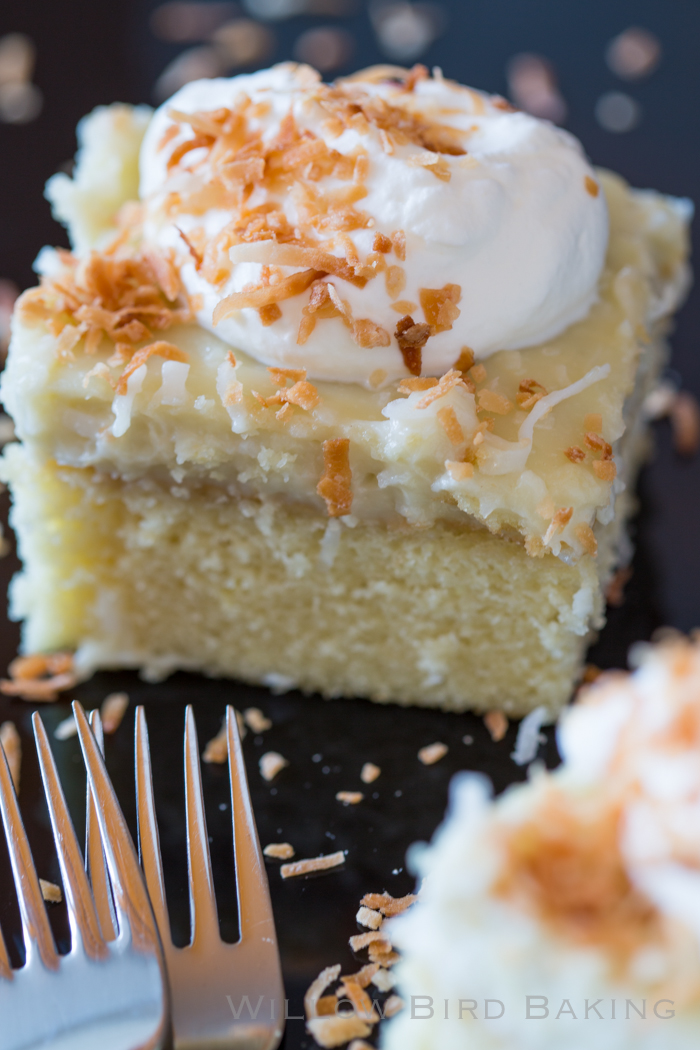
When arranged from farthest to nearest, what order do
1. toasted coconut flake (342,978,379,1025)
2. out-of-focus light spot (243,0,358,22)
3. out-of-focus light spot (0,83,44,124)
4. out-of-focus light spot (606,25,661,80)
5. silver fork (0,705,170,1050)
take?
out-of-focus light spot (243,0,358,22) → out-of-focus light spot (606,25,661,80) → out-of-focus light spot (0,83,44,124) → toasted coconut flake (342,978,379,1025) → silver fork (0,705,170,1050)

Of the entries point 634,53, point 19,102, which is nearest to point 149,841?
point 19,102

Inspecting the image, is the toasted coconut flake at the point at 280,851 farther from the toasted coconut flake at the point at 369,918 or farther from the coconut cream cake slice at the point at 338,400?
the coconut cream cake slice at the point at 338,400

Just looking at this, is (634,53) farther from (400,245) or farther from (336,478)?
(336,478)

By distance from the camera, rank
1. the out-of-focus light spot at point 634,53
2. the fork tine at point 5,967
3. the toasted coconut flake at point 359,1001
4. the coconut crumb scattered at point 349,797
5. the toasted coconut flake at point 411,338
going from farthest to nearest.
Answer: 1. the out-of-focus light spot at point 634,53
2. the coconut crumb scattered at point 349,797
3. the toasted coconut flake at point 411,338
4. the toasted coconut flake at point 359,1001
5. the fork tine at point 5,967

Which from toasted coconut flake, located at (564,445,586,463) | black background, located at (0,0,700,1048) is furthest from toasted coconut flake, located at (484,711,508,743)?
toasted coconut flake, located at (564,445,586,463)

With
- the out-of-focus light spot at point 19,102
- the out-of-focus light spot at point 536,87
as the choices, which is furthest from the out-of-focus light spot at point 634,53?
the out-of-focus light spot at point 19,102

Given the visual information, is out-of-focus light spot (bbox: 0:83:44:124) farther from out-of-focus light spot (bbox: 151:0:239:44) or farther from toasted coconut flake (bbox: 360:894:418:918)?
toasted coconut flake (bbox: 360:894:418:918)
